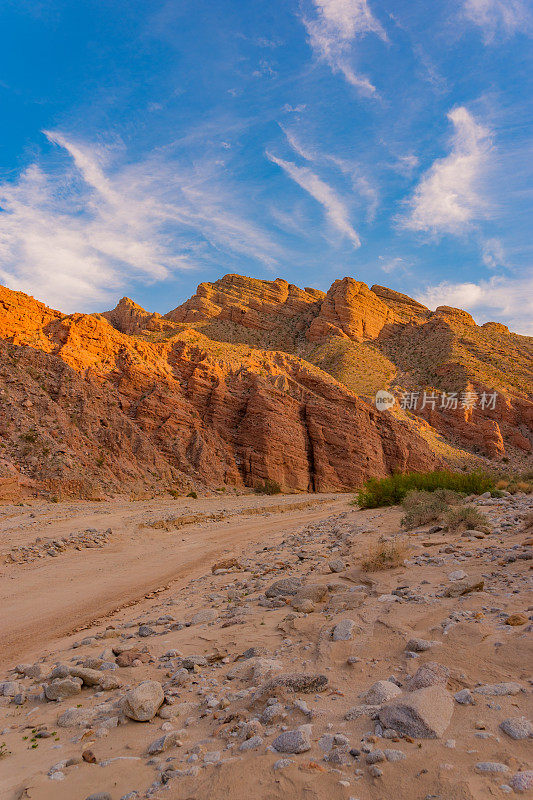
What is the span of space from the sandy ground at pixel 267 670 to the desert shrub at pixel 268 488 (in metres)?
26.1

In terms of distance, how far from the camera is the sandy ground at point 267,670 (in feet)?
7.43

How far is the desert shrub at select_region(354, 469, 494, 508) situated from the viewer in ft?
53.2

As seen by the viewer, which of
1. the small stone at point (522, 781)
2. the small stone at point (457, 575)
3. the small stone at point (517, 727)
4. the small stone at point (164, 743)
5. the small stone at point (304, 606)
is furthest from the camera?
the small stone at point (457, 575)

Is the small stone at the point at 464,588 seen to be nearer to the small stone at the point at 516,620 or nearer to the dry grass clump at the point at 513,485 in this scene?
→ the small stone at the point at 516,620

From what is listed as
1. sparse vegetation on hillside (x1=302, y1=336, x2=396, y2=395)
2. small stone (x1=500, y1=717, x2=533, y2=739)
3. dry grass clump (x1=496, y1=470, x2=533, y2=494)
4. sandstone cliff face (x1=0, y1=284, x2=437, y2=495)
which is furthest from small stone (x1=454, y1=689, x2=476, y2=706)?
sparse vegetation on hillside (x1=302, y1=336, x2=396, y2=395)

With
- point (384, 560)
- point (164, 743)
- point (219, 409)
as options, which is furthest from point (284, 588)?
point (219, 409)

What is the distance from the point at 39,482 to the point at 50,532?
9481 millimetres

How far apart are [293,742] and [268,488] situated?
32.8 meters

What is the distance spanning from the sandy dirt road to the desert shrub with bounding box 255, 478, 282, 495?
15587 mm

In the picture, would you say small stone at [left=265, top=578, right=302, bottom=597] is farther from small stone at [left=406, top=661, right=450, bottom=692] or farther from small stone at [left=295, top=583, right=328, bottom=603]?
small stone at [left=406, top=661, right=450, bottom=692]

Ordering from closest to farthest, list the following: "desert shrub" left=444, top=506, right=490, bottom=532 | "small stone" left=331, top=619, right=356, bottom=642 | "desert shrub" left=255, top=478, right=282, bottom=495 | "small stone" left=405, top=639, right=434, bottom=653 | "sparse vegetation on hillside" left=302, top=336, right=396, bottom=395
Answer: "small stone" left=405, top=639, right=434, bottom=653 → "small stone" left=331, top=619, right=356, bottom=642 → "desert shrub" left=444, top=506, right=490, bottom=532 → "desert shrub" left=255, top=478, right=282, bottom=495 → "sparse vegetation on hillside" left=302, top=336, right=396, bottom=395

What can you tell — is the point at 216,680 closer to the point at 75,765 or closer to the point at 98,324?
the point at 75,765

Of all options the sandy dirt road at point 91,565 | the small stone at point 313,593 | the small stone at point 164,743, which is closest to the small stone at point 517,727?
the small stone at point 164,743

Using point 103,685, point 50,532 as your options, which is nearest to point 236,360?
point 50,532
